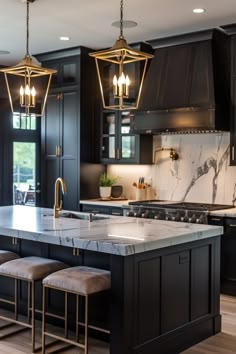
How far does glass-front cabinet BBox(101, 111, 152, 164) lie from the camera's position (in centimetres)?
666

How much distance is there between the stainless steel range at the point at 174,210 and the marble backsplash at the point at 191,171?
22 centimetres

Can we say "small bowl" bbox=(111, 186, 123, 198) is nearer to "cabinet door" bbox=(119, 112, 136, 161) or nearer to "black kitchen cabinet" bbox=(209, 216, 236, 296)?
"cabinet door" bbox=(119, 112, 136, 161)

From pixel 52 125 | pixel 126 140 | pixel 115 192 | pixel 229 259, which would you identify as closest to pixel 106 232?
pixel 229 259

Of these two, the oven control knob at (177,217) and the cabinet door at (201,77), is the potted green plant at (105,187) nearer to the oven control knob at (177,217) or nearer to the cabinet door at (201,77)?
the oven control knob at (177,217)

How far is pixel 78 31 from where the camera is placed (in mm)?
5938

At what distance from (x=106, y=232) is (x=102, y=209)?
2794 mm

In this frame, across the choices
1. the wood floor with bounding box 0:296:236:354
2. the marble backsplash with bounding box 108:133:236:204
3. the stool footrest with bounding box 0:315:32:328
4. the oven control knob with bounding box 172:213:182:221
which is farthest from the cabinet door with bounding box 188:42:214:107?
the stool footrest with bounding box 0:315:32:328

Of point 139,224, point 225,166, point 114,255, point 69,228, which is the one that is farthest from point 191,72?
point 114,255

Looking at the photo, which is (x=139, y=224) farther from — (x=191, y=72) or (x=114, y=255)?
(x=191, y=72)

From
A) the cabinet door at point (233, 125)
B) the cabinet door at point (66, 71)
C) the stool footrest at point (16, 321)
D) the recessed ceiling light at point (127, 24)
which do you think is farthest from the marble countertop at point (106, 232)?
the cabinet door at point (66, 71)

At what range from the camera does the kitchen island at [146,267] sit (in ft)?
11.0

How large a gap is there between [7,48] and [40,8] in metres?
1.92

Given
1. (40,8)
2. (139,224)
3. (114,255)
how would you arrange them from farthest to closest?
1. (40,8)
2. (139,224)
3. (114,255)

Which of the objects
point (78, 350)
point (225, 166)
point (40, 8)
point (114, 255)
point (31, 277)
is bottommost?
point (78, 350)
